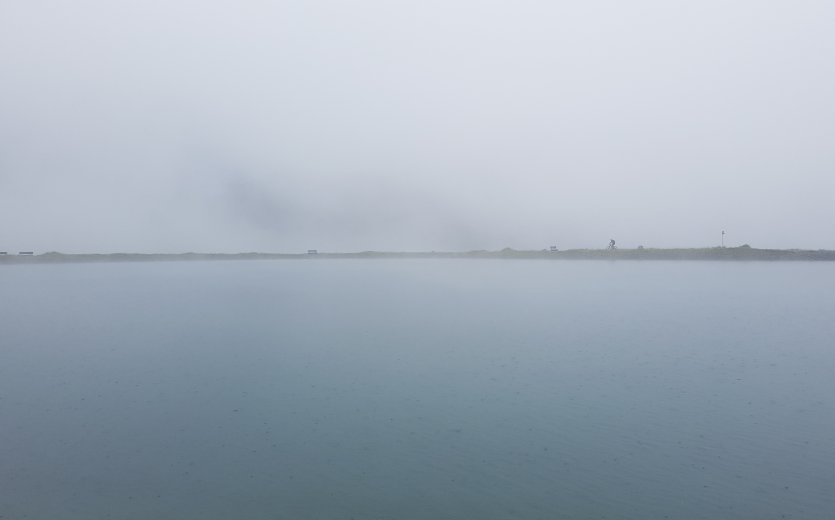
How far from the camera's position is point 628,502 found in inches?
305

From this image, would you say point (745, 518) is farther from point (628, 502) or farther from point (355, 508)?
point (355, 508)

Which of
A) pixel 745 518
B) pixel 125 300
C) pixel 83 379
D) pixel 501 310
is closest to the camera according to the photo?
pixel 745 518

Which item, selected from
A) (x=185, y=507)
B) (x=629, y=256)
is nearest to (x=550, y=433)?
(x=185, y=507)

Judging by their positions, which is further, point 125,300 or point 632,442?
point 125,300

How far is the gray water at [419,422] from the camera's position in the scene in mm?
7797

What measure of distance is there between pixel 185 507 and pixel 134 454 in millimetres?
2384

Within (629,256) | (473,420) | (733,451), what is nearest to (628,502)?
(733,451)

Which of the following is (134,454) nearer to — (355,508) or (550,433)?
(355,508)

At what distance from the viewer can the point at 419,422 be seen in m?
10.9

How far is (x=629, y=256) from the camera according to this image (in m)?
110

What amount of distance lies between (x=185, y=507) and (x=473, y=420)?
18.6ft

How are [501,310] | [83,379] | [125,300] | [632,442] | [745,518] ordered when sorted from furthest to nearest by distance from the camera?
[125,300]
[501,310]
[83,379]
[632,442]
[745,518]

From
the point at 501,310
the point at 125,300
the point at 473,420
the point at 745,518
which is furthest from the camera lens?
the point at 125,300

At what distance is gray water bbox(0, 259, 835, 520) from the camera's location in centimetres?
780
